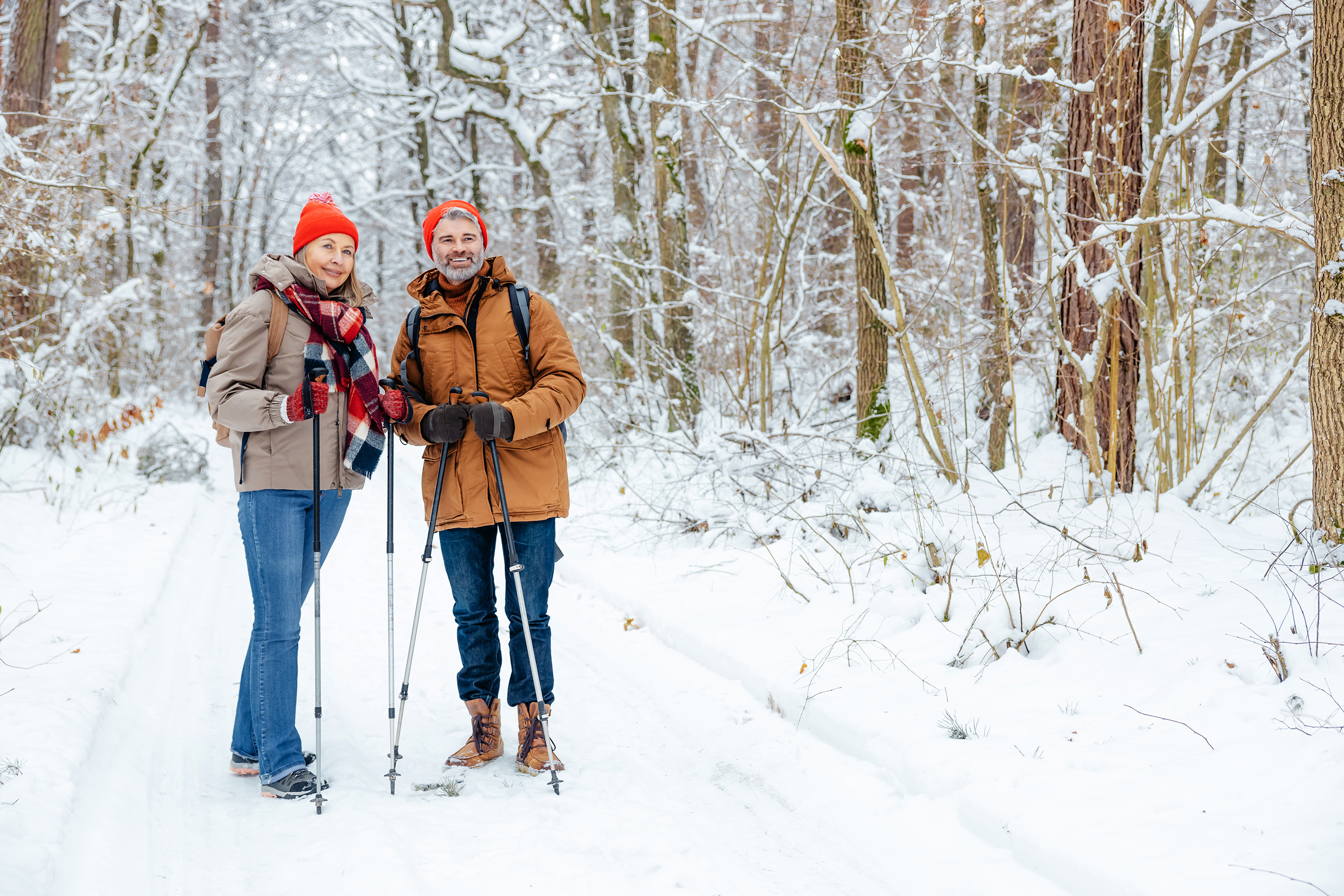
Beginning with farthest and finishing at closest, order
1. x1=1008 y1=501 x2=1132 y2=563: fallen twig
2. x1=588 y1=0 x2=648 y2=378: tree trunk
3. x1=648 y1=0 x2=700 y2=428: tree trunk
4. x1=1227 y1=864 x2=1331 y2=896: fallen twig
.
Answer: x1=588 y1=0 x2=648 y2=378: tree trunk, x1=648 y1=0 x2=700 y2=428: tree trunk, x1=1008 y1=501 x2=1132 y2=563: fallen twig, x1=1227 y1=864 x2=1331 y2=896: fallen twig

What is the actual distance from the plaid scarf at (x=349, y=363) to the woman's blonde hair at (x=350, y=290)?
0.13ft

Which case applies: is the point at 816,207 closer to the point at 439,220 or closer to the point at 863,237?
the point at 863,237

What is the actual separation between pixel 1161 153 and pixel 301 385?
4433 millimetres

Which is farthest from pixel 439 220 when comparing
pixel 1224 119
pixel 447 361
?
pixel 1224 119

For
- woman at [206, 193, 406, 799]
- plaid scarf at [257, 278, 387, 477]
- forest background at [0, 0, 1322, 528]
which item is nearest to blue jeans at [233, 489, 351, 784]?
woman at [206, 193, 406, 799]

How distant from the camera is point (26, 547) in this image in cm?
669

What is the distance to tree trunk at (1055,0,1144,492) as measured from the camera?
5.44 m

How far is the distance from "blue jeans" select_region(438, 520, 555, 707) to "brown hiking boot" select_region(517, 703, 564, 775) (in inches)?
1.8

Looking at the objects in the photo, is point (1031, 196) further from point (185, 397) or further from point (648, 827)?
point (185, 397)

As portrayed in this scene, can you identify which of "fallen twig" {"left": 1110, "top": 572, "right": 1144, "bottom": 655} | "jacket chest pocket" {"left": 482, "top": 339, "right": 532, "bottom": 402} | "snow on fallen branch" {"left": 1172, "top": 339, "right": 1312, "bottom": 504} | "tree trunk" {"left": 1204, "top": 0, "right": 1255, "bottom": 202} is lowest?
"fallen twig" {"left": 1110, "top": 572, "right": 1144, "bottom": 655}

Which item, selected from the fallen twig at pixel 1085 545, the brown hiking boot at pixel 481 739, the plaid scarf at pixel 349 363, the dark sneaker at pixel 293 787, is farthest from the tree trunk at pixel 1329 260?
the dark sneaker at pixel 293 787

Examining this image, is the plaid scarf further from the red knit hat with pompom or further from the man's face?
the man's face

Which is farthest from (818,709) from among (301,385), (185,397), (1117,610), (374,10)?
(185,397)

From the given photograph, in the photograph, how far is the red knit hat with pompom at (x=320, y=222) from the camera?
345cm
